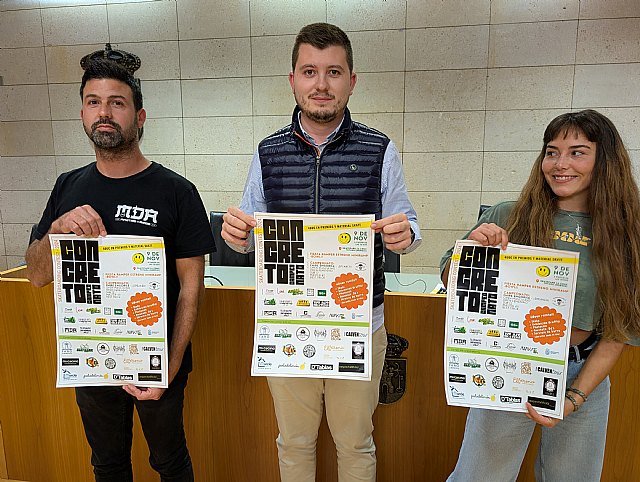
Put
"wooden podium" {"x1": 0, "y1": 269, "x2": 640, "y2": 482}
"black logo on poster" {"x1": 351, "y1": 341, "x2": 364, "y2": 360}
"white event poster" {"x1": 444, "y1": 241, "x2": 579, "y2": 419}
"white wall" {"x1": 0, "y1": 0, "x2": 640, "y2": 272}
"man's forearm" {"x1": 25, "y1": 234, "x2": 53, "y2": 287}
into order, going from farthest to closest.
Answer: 1. "white wall" {"x1": 0, "y1": 0, "x2": 640, "y2": 272}
2. "wooden podium" {"x1": 0, "y1": 269, "x2": 640, "y2": 482}
3. "man's forearm" {"x1": 25, "y1": 234, "x2": 53, "y2": 287}
4. "black logo on poster" {"x1": 351, "y1": 341, "x2": 364, "y2": 360}
5. "white event poster" {"x1": 444, "y1": 241, "x2": 579, "y2": 419}

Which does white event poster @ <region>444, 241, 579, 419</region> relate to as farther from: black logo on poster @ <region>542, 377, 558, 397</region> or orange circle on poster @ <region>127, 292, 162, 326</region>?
orange circle on poster @ <region>127, 292, 162, 326</region>

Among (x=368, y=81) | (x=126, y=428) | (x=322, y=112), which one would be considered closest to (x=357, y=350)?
(x=322, y=112)

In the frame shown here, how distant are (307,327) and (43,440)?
147cm

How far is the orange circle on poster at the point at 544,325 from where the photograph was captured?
47.0 inches

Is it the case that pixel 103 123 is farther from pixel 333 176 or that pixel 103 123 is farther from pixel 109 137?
pixel 333 176

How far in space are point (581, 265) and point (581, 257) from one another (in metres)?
0.02

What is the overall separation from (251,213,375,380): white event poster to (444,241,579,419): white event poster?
25 cm

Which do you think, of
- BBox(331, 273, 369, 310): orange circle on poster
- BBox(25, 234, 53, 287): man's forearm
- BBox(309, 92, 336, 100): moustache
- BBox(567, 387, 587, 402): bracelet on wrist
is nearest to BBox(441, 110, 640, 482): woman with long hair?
BBox(567, 387, 587, 402): bracelet on wrist

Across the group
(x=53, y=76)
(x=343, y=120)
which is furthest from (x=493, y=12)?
(x=53, y=76)

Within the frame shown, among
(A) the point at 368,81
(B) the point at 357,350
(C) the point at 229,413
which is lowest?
(C) the point at 229,413

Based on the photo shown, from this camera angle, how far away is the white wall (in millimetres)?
3477

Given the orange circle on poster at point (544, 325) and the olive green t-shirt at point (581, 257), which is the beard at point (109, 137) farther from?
the orange circle on poster at point (544, 325)

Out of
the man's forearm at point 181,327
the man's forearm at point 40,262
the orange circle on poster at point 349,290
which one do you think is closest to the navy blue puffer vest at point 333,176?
the orange circle on poster at point 349,290

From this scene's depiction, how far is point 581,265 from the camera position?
4.11ft
